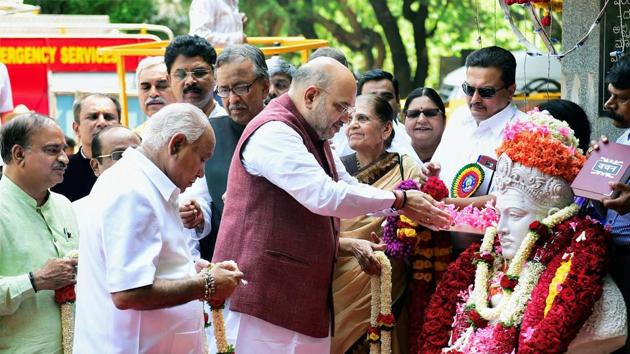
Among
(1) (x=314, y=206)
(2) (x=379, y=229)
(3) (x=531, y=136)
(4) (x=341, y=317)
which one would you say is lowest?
(4) (x=341, y=317)

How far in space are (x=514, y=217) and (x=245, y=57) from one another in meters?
2.00

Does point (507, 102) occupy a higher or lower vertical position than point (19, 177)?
higher

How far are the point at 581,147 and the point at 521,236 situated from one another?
0.89 metres

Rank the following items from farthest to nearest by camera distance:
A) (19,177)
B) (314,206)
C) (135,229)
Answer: (19,177) < (314,206) < (135,229)

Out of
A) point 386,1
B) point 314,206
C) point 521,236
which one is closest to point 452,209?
point 521,236

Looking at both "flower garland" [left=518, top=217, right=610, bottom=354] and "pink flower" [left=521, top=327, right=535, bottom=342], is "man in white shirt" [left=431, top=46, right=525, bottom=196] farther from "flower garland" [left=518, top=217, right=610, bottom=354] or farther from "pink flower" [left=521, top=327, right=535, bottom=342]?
"pink flower" [left=521, top=327, right=535, bottom=342]

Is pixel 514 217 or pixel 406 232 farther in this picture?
pixel 406 232

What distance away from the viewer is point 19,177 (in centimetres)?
591

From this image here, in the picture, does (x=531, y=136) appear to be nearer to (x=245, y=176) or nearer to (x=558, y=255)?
(x=558, y=255)

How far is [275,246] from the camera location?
18.3ft

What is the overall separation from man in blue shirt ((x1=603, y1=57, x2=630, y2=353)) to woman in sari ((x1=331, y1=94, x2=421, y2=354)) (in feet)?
4.36

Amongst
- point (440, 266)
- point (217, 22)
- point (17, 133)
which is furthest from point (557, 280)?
point (217, 22)

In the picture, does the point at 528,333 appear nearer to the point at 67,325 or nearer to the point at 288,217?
the point at 288,217

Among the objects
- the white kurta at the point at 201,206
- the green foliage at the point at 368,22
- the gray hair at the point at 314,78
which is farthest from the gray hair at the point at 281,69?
the green foliage at the point at 368,22
